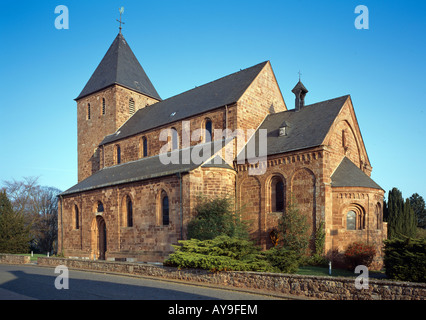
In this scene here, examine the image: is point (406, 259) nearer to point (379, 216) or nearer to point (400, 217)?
point (379, 216)

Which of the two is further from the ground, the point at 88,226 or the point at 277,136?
the point at 277,136

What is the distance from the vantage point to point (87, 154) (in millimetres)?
39812

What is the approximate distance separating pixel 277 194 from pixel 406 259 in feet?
34.2

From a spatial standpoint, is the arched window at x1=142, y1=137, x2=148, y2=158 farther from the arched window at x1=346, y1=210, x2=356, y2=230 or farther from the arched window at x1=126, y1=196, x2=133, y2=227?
the arched window at x1=346, y1=210, x2=356, y2=230

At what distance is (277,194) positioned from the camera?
77.2 ft

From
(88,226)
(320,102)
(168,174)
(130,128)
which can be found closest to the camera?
(168,174)

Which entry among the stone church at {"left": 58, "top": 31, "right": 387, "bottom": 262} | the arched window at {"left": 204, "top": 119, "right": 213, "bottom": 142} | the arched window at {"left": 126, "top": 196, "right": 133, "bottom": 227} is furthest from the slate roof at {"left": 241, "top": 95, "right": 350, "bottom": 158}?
the arched window at {"left": 126, "top": 196, "right": 133, "bottom": 227}

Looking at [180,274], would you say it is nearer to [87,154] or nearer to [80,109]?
[87,154]

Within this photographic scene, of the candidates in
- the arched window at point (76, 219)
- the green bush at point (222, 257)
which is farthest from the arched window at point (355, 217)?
the arched window at point (76, 219)

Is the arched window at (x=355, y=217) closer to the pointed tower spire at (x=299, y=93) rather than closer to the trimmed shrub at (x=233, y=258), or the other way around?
the trimmed shrub at (x=233, y=258)

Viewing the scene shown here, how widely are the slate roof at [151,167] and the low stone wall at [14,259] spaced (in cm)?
702

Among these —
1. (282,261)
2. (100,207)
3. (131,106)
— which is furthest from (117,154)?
(282,261)
